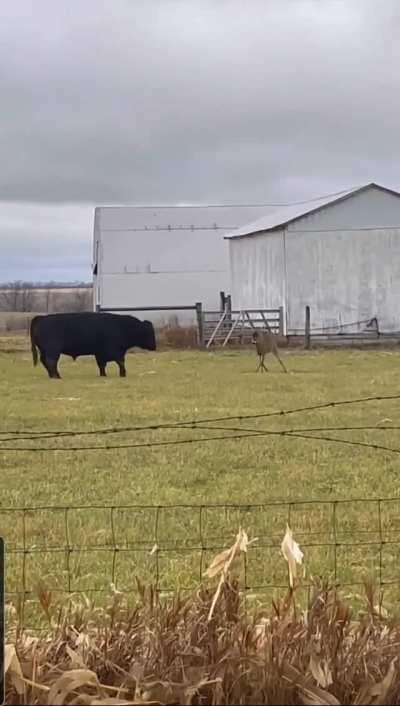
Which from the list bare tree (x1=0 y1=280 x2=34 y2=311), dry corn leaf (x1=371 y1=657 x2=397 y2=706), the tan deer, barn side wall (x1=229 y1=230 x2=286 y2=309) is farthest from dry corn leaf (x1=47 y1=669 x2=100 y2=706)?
bare tree (x1=0 y1=280 x2=34 y2=311)

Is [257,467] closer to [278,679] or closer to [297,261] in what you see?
[278,679]

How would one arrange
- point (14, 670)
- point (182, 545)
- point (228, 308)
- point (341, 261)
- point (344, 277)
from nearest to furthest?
point (14, 670), point (182, 545), point (344, 277), point (341, 261), point (228, 308)

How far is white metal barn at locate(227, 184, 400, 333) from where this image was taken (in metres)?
32.9

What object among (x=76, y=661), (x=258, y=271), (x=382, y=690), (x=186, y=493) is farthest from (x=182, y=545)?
(x=258, y=271)

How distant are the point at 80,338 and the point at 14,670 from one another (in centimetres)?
1827

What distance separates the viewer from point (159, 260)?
45281mm

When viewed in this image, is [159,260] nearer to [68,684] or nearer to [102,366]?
[102,366]

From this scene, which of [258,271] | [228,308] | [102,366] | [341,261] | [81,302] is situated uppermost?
[341,261]

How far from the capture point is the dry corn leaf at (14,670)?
10.4ft

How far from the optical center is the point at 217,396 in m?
15.9

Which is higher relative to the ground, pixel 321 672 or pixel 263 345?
pixel 263 345

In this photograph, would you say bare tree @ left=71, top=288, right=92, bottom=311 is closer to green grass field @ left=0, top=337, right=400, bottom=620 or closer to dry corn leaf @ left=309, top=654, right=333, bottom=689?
green grass field @ left=0, top=337, right=400, bottom=620

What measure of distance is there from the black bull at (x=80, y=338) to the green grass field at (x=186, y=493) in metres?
4.20

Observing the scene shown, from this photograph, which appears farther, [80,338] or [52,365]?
[80,338]
